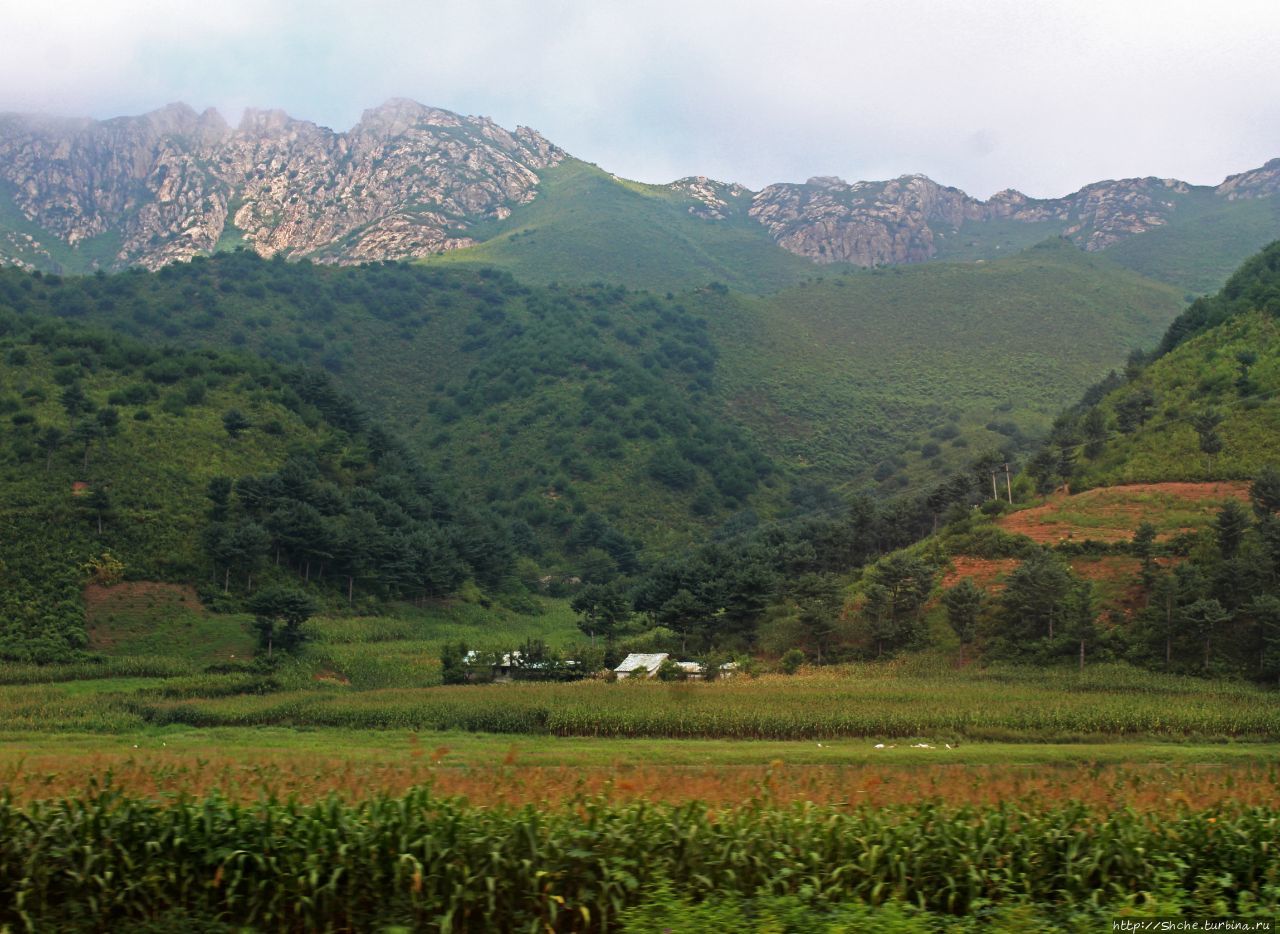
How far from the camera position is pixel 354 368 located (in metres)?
107

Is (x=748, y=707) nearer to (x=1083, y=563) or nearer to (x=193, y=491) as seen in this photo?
(x=1083, y=563)

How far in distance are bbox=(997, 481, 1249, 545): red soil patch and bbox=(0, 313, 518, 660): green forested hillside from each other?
102 feet

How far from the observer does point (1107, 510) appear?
45.8 m

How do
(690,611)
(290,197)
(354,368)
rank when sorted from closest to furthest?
Answer: (690,611)
(354,368)
(290,197)

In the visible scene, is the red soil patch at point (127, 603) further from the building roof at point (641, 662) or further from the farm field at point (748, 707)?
the building roof at point (641, 662)

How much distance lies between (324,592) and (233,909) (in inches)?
1728

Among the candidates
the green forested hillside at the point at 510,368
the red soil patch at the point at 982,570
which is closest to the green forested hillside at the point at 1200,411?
the red soil patch at the point at 982,570

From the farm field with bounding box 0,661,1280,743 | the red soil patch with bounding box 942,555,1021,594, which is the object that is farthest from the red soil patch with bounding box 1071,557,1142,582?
the farm field with bounding box 0,661,1280,743

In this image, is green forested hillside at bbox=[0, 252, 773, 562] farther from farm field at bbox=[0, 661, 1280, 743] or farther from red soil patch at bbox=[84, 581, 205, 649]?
farm field at bbox=[0, 661, 1280, 743]

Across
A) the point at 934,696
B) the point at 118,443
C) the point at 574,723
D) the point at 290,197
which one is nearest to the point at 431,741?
the point at 574,723

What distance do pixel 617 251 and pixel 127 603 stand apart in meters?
128

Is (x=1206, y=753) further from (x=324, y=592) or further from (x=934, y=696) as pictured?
(x=324, y=592)

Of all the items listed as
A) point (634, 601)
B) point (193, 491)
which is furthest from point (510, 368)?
point (634, 601)

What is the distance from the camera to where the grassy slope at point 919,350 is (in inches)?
3925
